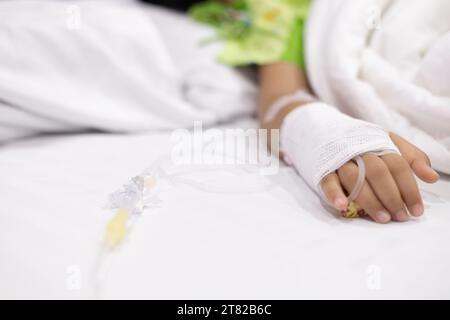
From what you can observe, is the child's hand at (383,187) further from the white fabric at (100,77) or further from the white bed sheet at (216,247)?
the white fabric at (100,77)

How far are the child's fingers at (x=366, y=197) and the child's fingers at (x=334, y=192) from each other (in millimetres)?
12

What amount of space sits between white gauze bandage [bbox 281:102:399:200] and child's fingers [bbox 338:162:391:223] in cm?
1

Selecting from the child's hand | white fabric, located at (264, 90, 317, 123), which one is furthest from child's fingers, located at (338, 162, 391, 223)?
white fabric, located at (264, 90, 317, 123)

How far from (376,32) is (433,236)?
442 mm

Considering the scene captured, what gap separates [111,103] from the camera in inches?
34.8

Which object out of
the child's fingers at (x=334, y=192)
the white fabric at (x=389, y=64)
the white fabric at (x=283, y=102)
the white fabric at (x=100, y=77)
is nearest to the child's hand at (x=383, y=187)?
the child's fingers at (x=334, y=192)

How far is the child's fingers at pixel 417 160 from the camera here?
577 mm

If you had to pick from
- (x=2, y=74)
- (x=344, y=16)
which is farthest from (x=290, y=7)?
(x=2, y=74)

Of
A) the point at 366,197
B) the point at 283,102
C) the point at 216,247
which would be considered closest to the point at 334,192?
the point at 366,197

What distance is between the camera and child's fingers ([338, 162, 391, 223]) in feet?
1.80

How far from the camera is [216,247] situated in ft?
1.68

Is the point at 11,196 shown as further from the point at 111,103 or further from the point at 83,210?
the point at 111,103
